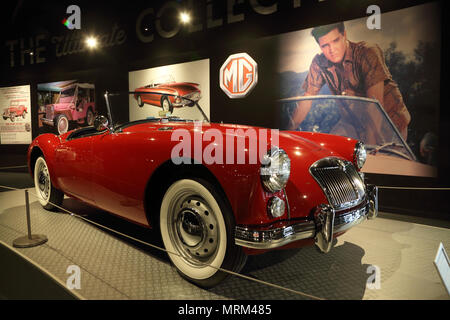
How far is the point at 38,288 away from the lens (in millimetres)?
1900

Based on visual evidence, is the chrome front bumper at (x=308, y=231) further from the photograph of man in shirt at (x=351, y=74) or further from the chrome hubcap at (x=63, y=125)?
the chrome hubcap at (x=63, y=125)

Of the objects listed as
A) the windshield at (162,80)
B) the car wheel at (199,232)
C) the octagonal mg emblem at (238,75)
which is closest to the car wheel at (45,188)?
the car wheel at (199,232)

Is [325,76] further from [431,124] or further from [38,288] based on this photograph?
[38,288]

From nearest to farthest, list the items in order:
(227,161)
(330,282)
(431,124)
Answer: (227,161) < (330,282) < (431,124)

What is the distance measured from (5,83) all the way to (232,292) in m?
11.5

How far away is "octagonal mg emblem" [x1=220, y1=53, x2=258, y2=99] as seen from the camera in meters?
5.30

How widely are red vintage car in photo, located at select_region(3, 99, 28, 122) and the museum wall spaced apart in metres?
0.44

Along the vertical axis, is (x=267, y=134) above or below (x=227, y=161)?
above

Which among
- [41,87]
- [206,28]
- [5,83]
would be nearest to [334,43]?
[206,28]

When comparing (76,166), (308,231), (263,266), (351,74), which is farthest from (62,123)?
(308,231)

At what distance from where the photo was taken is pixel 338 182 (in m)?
2.04

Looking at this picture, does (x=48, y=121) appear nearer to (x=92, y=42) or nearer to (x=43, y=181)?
(x=92, y=42)

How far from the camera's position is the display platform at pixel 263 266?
1881 mm

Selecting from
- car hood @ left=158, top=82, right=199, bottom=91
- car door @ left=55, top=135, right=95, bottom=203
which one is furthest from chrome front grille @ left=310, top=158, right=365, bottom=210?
car hood @ left=158, top=82, right=199, bottom=91
